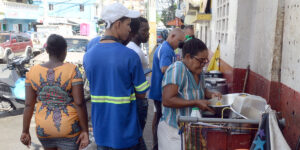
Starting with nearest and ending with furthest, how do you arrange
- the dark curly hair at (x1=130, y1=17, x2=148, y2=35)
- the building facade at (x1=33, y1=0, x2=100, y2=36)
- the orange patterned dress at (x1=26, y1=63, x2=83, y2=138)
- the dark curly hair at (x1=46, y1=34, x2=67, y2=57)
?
the orange patterned dress at (x1=26, y1=63, x2=83, y2=138), the dark curly hair at (x1=46, y1=34, x2=67, y2=57), the dark curly hair at (x1=130, y1=17, x2=148, y2=35), the building facade at (x1=33, y1=0, x2=100, y2=36)

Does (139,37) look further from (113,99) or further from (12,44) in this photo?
(12,44)

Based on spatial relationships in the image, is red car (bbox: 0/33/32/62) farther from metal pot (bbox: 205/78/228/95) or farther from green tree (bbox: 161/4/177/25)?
green tree (bbox: 161/4/177/25)

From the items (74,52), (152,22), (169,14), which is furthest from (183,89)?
(169,14)

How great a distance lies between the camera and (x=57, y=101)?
2.75 m

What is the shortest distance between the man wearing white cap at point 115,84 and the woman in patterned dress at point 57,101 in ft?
1.31

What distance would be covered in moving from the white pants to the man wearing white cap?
13.2 inches

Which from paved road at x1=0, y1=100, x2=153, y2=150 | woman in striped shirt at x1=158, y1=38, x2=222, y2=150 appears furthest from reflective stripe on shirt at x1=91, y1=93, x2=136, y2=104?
paved road at x1=0, y1=100, x2=153, y2=150

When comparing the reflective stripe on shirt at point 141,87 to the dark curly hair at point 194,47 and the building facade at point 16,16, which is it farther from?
the building facade at point 16,16

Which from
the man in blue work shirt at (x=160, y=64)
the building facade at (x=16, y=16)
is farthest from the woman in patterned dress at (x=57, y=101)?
the building facade at (x=16, y=16)

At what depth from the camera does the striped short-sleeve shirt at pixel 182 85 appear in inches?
98.3

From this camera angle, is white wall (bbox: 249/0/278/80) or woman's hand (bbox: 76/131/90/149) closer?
woman's hand (bbox: 76/131/90/149)

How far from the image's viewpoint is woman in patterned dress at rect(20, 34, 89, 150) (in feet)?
8.91

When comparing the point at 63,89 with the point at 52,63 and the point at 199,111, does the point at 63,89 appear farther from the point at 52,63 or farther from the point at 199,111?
the point at 199,111

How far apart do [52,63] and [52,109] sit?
0.44 metres
